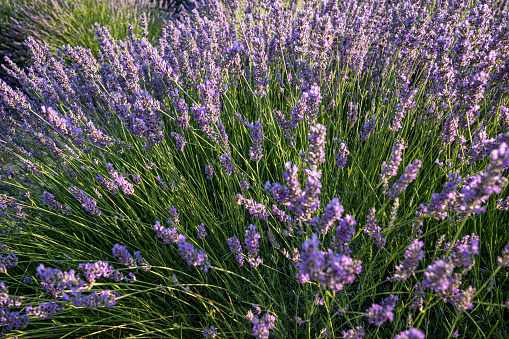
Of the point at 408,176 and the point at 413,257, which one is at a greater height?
the point at 408,176

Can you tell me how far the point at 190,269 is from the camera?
2021 mm

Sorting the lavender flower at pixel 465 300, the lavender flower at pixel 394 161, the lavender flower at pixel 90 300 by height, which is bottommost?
the lavender flower at pixel 90 300

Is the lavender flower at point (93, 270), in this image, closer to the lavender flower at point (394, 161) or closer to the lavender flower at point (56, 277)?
the lavender flower at point (56, 277)

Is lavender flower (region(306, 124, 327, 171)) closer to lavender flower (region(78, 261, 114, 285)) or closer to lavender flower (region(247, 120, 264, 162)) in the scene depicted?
lavender flower (region(247, 120, 264, 162))

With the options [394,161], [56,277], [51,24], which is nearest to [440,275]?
[394,161]

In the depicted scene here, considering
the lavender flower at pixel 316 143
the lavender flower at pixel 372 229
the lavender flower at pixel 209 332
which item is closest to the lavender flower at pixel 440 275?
the lavender flower at pixel 372 229

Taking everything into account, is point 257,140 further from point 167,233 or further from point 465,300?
point 465,300

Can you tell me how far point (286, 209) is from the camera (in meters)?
2.05

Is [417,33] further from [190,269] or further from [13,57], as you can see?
[13,57]

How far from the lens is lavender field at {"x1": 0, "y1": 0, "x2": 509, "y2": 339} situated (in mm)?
1188

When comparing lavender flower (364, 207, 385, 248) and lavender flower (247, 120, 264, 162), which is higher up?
lavender flower (247, 120, 264, 162)

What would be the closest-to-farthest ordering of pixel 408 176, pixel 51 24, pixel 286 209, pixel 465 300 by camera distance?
1. pixel 465 300
2. pixel 408 176
3. pixel 286 209
4. pixel 51 24

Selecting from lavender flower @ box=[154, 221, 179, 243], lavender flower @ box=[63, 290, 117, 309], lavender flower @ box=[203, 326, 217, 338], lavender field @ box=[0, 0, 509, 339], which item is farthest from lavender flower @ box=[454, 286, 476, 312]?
lavender flower @ box=[63, 290, 117, 309]

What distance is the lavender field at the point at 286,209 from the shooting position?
1.19 metres
